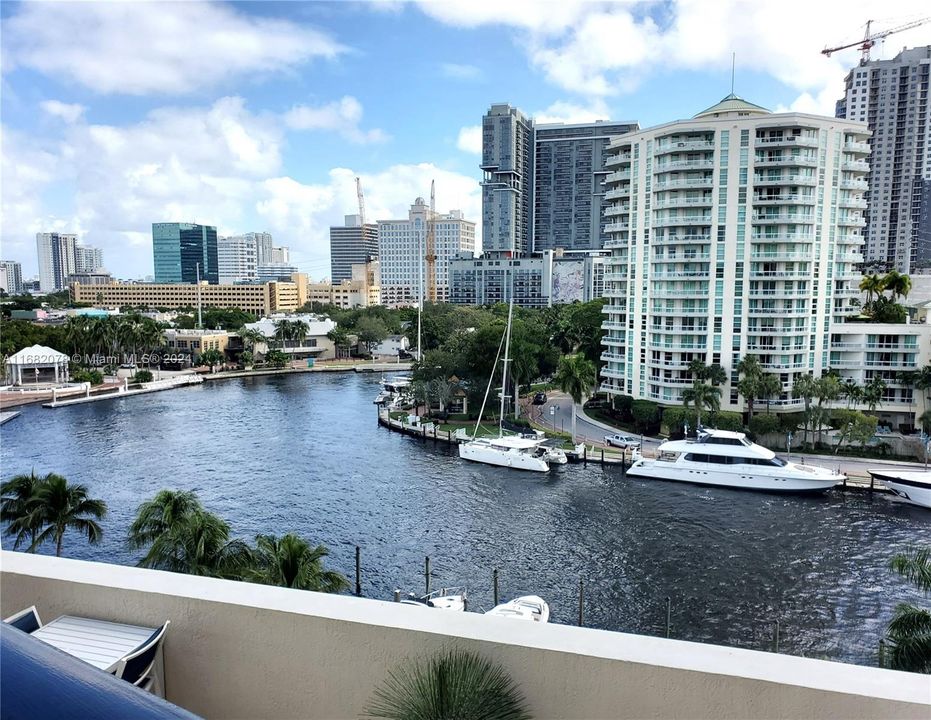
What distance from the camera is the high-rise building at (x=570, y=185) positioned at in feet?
305

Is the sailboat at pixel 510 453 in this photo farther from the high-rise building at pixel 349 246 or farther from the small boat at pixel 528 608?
the high-rise building at pixel 349 246

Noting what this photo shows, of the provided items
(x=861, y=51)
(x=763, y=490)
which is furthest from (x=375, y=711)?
(x=861, y=51)

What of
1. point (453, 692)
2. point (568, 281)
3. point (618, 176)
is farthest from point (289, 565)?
point (568, 281)

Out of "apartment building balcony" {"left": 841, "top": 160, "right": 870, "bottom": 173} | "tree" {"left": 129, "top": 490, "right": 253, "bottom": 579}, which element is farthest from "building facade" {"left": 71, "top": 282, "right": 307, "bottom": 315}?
"tree" {"left": 129, "top": 490, "right": 253, "bottom": 579}

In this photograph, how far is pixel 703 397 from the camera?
24062 millimetres

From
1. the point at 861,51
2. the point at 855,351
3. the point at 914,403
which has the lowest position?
the point at 914,403

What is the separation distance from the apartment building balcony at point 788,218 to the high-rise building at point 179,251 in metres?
114

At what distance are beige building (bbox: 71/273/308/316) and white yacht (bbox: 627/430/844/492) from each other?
69641mm

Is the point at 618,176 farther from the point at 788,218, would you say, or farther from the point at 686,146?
the point at 788,218

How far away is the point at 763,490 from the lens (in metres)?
19.8

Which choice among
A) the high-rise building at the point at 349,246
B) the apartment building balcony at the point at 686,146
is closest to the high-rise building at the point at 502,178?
the high-rise building at the point at 349,246

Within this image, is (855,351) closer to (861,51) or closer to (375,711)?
(375,711)

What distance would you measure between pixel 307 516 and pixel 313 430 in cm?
1107

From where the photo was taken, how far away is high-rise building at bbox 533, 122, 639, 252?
92875mm
